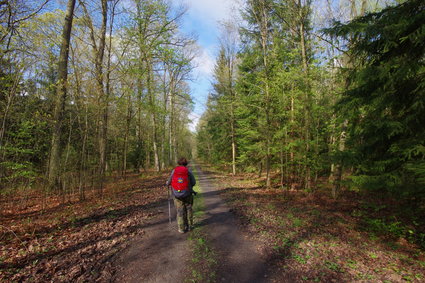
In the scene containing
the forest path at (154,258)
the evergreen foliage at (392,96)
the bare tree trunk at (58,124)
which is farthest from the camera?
the bare tree trunk at (58,124)

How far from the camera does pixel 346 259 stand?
4.11 meters

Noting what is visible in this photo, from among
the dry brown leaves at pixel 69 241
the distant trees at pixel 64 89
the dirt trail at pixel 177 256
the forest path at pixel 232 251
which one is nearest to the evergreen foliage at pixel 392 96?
the forest path at pixel 232 251

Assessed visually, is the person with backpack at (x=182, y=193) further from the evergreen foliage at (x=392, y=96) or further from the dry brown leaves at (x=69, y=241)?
the evergreen foliage at (x=392, y=96)

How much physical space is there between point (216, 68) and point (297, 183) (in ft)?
50.9

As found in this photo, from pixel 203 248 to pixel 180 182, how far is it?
5.86ft

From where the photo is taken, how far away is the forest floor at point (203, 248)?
3584 millimetres

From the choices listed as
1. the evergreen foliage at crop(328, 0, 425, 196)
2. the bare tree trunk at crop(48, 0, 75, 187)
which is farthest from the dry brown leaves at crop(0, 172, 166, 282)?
the evergreen foliage at crop(328, 0, 425, 196)

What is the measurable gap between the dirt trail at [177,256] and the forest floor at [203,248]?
0.02m

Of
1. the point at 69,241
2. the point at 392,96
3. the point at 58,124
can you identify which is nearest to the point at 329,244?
the point at 392,96

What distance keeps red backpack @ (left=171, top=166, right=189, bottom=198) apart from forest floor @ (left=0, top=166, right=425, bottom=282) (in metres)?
1.11

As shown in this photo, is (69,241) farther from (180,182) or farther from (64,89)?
(64,89)

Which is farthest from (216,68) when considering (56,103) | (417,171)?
(417,171)

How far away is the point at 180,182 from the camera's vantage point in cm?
555

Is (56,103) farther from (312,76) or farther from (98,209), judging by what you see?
(312,76)
